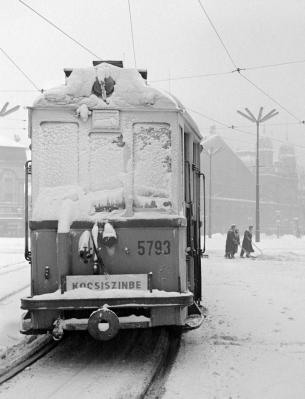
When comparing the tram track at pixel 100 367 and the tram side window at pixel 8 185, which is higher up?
the tram side window at pixel 8 185

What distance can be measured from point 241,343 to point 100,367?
7.22ft

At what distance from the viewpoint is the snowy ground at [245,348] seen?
5664 millimetres

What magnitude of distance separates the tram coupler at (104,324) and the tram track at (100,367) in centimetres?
46

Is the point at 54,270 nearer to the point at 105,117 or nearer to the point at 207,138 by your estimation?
the point at 105,117

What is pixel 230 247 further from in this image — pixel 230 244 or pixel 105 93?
pixel 105 93

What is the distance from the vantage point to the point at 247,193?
3179 inches

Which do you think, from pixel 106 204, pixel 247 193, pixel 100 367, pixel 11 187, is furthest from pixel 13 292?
→ pixel 247 193

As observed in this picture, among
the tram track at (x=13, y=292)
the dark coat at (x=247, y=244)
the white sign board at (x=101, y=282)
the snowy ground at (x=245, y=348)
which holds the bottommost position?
the tram track at (x=13, y=292)

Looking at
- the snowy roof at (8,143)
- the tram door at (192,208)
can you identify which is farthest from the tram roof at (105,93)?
the snowy roof at (8,143)

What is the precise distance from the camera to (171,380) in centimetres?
589

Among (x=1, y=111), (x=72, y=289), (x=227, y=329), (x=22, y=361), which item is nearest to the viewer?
(x=72, y=289)

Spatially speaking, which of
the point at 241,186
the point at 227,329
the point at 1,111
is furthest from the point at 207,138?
the point at 227,329

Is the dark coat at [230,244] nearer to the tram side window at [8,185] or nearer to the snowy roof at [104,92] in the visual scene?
the snowy roof at [104,92]

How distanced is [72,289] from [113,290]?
0.47 metres
